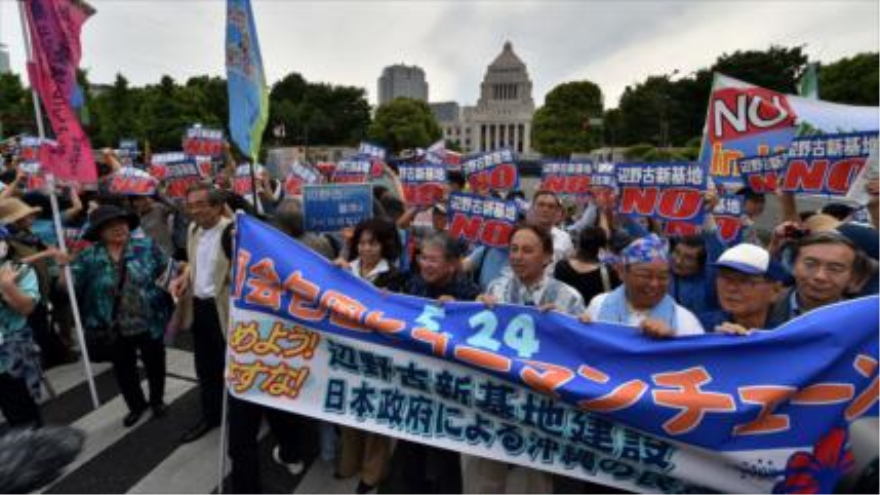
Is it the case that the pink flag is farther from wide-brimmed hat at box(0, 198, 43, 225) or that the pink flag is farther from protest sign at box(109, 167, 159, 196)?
protest sign at box(109, 167, 159, 196)

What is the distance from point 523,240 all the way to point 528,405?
0.96 metres

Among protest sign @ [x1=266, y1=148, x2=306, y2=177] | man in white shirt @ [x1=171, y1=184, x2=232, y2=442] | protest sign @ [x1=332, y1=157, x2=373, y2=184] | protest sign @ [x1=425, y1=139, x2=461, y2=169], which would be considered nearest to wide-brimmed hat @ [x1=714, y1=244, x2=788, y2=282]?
man in white shirt @ [x1=171, y1=184, x2=232, y2=442]

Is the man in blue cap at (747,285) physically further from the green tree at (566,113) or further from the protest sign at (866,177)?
the green tree at (566,113)

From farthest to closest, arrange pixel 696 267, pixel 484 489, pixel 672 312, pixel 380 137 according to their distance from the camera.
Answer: pixel 380 137, pixel 696 267, pixel 484 489, pixel 672 312

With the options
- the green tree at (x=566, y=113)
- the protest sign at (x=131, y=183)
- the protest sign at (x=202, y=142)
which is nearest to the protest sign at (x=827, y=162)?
the protest sign at (x=131, y=183)

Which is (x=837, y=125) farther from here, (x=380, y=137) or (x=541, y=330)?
(x=380, y=137)

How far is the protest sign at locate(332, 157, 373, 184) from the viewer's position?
25.9 feet

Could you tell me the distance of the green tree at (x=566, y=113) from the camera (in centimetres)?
6088

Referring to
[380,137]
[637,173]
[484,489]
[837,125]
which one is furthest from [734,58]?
[484,489]

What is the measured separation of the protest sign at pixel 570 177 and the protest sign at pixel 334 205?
10.1ft


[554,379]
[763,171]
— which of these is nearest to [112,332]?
[554,379]

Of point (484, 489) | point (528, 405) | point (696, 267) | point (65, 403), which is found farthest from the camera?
point (65, 403)

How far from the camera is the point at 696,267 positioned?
3596mm

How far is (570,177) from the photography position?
7262 mm
